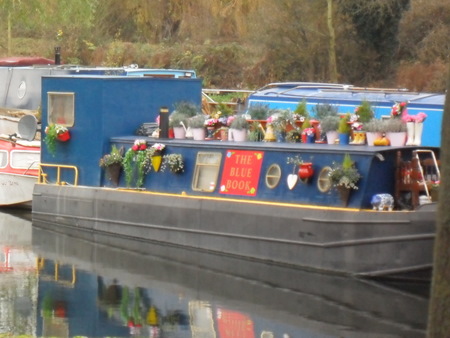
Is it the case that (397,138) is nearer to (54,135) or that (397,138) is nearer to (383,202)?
(383,202)

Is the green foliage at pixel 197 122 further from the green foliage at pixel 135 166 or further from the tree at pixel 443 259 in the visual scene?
the tree at pixel 443 259

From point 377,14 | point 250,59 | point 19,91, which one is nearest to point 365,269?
point 19,91

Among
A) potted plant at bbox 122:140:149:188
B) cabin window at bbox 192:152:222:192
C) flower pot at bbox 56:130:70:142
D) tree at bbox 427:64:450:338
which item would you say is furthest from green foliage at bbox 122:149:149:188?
tree at bbox 427:64:450:338

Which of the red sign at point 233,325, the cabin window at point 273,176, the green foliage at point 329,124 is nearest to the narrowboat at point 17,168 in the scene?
the cabin window at point 273,176

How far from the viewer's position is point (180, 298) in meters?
13.0

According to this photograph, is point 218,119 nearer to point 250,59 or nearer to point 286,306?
point 286,306

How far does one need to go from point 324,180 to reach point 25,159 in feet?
25.6

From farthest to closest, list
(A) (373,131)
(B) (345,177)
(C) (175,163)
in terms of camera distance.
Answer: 1. (C) (175,163)
2. (A) (373,131)
3. (B) (345,177)

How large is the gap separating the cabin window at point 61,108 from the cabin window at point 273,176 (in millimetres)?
4232

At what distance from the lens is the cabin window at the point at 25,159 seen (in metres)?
20.3

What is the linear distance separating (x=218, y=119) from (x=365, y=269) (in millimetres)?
4042

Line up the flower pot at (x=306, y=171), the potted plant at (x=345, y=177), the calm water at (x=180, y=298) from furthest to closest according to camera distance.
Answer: the flower pot at (x=306, y=171), the potted plant at (x=345, y=177), the calm water at (x=180, y=298)

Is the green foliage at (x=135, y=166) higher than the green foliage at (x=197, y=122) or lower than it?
lower

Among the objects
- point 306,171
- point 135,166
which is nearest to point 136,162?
point 135,166
